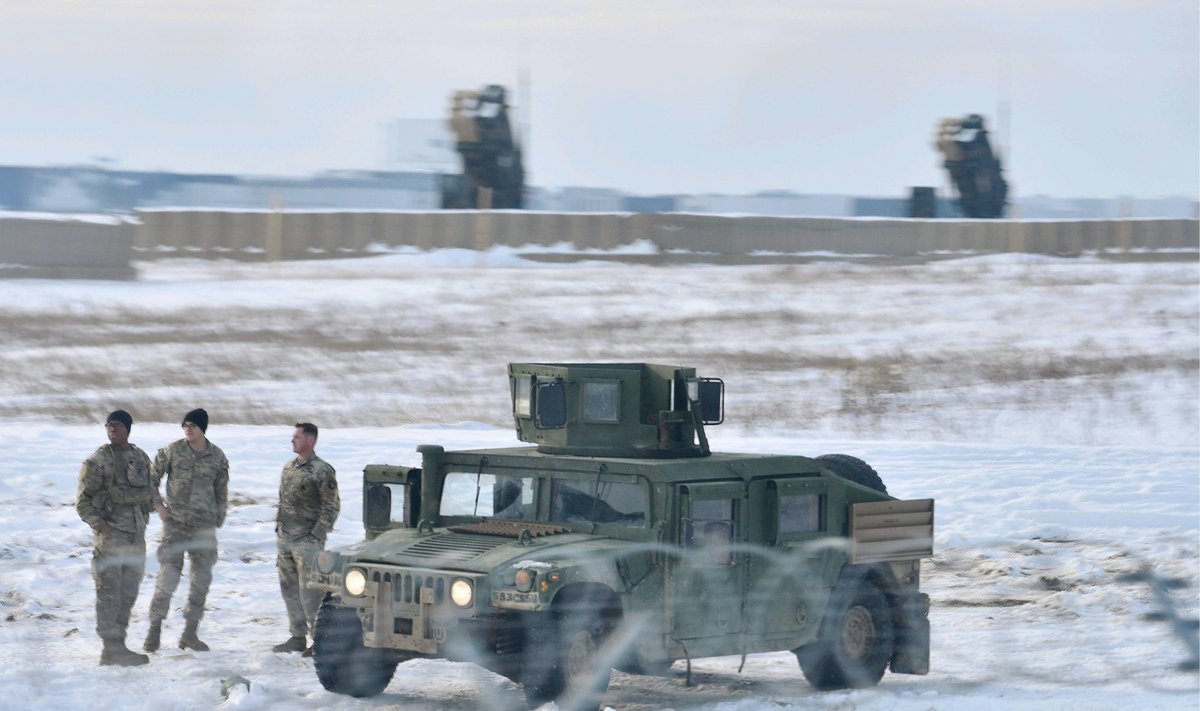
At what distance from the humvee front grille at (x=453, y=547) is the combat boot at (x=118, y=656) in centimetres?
191

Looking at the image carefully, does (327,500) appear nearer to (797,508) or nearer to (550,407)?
(550,407)

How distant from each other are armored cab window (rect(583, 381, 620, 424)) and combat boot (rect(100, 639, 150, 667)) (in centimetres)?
282

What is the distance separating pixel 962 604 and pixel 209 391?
12.6 meters

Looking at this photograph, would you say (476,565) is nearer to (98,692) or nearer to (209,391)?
(98,692)

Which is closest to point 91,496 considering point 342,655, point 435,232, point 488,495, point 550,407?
point 342,655

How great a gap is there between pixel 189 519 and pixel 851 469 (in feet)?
13.0

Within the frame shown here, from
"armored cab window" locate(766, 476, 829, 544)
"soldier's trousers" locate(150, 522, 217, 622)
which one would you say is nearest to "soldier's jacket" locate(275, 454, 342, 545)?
"soldier's trousers" locate(150, 522, 217, 622)

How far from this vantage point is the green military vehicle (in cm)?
877

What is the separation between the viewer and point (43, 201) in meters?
58.8

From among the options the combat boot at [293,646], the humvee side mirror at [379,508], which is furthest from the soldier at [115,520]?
the humvee side mirror at [379,508]

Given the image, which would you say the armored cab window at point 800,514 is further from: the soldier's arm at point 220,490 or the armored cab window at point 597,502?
the soldier's arm at point 220,490

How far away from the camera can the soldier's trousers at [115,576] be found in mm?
10188

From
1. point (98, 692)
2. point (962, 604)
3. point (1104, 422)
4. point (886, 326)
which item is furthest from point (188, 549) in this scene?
point (886, 326)

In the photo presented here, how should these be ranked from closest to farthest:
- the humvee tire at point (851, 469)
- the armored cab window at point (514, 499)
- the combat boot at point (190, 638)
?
the armored cab window at point (514, 499) < the combat boot at point (190, 638) < the humvee tire at point (851, 469)
